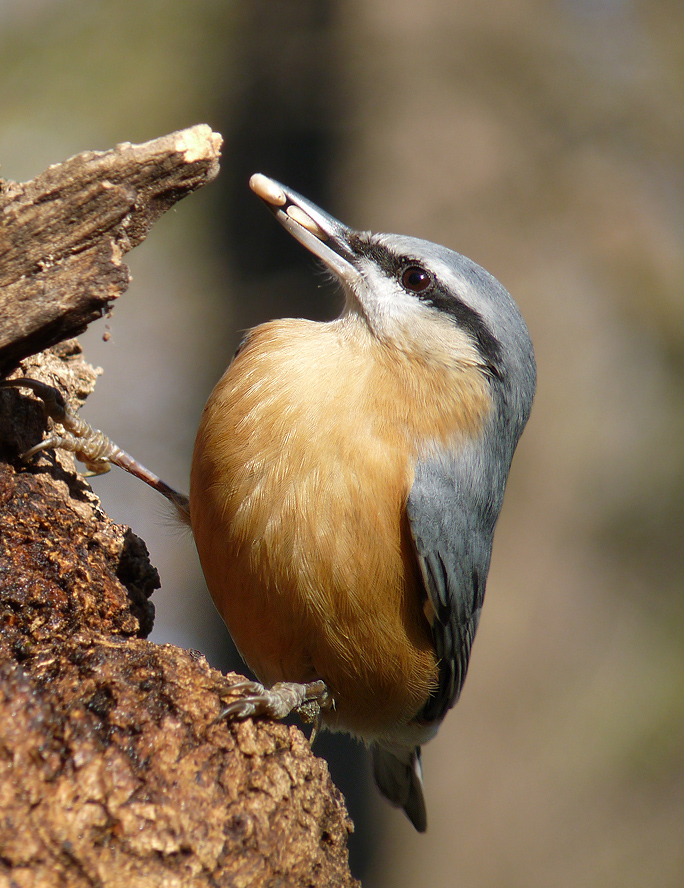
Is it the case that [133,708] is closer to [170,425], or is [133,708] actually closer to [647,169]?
[170,425]

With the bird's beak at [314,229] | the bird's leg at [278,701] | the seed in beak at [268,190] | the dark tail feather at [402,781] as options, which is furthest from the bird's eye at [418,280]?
the dark tail feather at [402,781]

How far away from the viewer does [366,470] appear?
2.63 meters

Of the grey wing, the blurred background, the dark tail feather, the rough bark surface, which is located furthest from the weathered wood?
the blurred background

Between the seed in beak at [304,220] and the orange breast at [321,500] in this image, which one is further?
the seed in beak at [304,220]

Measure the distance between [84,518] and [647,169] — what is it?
5415mm

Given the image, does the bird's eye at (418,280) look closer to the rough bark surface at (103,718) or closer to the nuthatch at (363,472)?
the nuthatch at (363,472)

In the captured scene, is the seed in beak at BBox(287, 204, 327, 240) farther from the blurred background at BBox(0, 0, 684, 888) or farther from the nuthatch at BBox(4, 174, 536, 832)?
the blurred background at BBox(0, 0, 684, 888)

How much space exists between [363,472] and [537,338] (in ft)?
11.9

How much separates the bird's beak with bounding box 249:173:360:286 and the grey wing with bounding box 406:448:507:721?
2.74 ft

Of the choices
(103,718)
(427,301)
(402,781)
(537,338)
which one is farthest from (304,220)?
(537,338)

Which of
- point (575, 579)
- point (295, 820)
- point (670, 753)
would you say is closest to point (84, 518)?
point (295, 820)

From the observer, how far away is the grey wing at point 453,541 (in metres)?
2.72

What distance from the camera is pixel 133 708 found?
1.72 meters

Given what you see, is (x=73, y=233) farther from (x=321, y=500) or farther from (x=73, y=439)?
(x=321, y=500)
